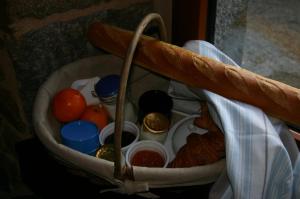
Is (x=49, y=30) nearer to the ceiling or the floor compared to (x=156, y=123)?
nearer to the ceiling

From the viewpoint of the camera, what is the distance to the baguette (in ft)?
2.11

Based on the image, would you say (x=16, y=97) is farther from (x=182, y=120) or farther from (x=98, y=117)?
(x=182, y=120)

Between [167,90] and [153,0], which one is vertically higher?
[153,0]

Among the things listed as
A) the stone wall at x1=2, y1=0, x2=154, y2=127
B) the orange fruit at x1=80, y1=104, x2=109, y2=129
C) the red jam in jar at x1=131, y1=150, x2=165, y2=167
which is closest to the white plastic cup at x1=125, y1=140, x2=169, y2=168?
the red jam in jar at x1=131, y1=150, x2=165, y2=167

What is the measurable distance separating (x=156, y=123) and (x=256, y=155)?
28 cm

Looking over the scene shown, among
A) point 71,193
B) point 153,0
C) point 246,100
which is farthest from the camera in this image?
point 153,0

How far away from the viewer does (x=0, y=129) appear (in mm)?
1107

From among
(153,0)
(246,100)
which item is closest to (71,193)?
(246,100)

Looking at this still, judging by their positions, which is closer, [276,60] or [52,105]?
[52,105]

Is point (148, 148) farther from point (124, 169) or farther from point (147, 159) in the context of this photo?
point (124, 169)

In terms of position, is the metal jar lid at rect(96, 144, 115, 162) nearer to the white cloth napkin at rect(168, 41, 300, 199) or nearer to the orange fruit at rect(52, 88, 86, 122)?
the orange fruit at rect(52, 88, 86, 122)

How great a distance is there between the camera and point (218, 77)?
27.4 inches

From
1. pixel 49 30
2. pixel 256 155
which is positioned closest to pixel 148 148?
pixel 256 155

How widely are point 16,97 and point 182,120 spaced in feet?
1.46
